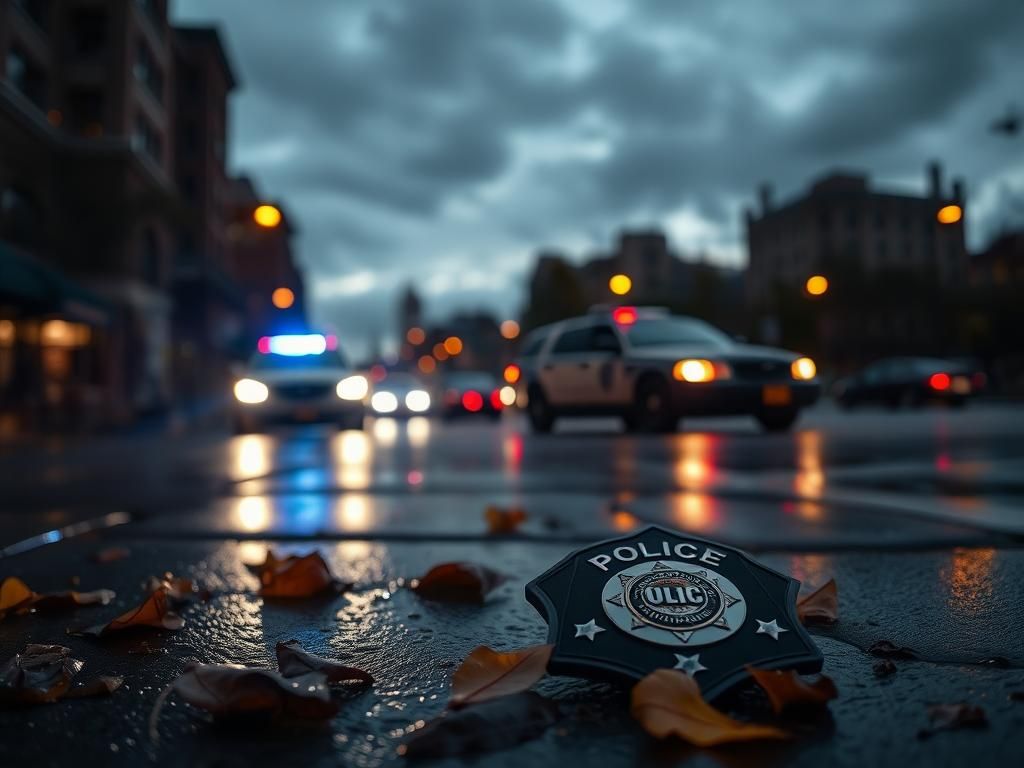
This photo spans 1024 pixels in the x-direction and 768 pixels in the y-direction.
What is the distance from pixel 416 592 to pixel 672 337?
9.56m


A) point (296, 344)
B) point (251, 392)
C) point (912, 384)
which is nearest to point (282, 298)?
point (296, 344)

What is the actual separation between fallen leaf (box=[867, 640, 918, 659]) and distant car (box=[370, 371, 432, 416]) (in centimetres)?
2515

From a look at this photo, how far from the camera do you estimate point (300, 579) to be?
2705mm

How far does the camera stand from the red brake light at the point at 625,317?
484 inches

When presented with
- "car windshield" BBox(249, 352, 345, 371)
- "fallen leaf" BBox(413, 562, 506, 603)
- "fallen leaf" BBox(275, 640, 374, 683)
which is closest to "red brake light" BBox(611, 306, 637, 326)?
"car windshield" BBox(249, 352, 345, 371)

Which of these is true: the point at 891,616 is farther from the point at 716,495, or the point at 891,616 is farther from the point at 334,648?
the point at 716,495

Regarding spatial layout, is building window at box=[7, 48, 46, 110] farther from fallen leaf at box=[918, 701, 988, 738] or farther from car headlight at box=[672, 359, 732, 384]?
fallen leaf at box=[918, 701, 988, 738]

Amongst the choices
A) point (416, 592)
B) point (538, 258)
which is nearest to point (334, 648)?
point (416, 592)

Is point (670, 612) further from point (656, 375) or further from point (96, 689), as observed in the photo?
point (656, 375)

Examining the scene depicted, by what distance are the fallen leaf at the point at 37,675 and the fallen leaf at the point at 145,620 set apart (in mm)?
149

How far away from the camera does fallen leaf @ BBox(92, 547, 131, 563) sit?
11.1 feet

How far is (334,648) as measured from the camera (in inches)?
82.3

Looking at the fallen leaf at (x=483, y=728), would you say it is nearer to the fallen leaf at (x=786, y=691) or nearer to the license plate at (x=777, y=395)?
the fallen leaf at (x=786, y=691)

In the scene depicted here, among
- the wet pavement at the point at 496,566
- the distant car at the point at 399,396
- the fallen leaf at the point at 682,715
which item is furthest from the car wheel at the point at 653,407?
the distant car at the point at 399,396
